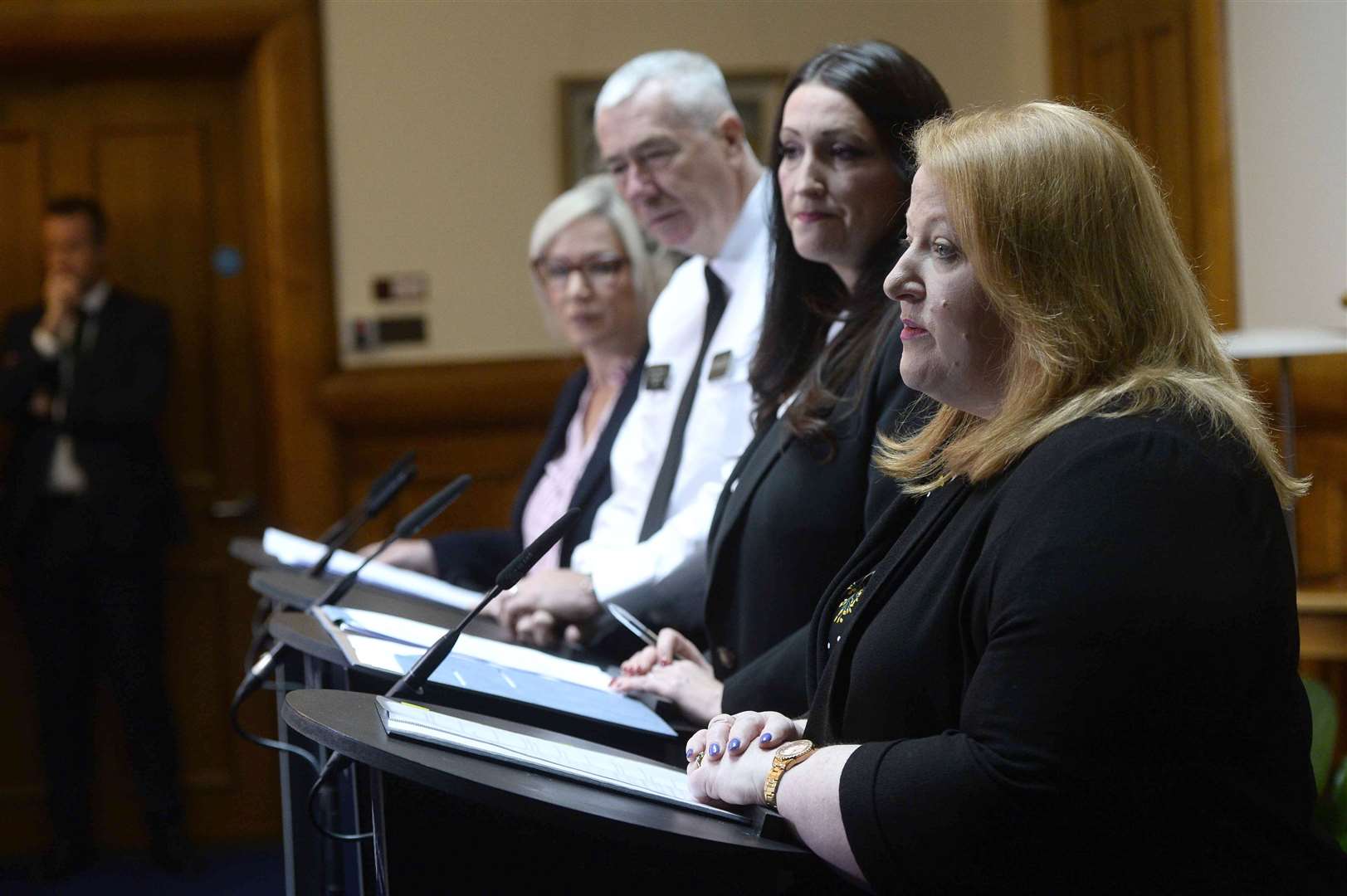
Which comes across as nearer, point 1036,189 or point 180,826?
point 1036,189

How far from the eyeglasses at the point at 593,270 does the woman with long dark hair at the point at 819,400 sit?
110 centimetres

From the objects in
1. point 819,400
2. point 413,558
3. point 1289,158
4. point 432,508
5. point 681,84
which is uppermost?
point 681,84

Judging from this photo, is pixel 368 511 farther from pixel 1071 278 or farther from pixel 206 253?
pixel 206 253

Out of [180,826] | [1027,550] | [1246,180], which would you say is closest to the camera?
[1027,550]

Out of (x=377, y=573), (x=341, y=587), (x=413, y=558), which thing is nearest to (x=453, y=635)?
(x=341, y=587)

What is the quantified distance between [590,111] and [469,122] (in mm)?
377

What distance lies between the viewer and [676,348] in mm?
2678

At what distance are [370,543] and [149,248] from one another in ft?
3.81

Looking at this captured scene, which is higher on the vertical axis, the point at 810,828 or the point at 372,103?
the point at 372,103

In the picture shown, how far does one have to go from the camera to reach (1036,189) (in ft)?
3.98

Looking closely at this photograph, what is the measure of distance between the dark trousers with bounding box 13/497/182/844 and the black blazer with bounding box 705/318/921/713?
9.13 ft

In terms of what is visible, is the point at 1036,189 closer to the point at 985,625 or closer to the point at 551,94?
the point at 985,625

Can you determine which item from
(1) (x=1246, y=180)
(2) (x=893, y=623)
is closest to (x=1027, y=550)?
(2) (x=893, y=623)

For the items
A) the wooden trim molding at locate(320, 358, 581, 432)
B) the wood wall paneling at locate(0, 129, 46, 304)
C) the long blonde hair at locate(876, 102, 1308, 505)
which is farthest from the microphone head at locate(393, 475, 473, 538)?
the wood wall paneling at locate(0, 129, 46, 304)
